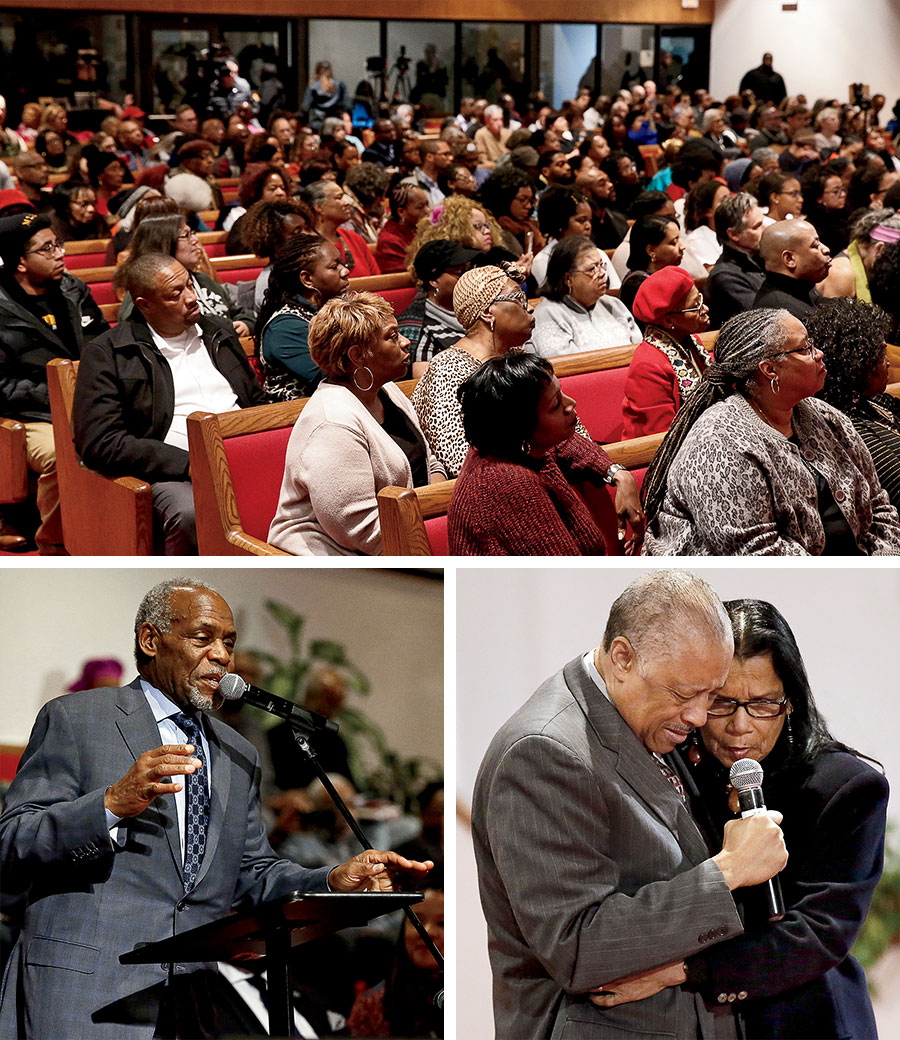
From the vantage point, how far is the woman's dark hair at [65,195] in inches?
297

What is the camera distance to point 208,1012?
5.71 ft

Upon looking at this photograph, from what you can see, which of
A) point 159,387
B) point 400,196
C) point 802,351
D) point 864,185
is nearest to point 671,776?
point 802,351

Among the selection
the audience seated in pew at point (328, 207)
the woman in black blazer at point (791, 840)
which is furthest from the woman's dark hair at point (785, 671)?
the audience seated in pew at point (328, 207)

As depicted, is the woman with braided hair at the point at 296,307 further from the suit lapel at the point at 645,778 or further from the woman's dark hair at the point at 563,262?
the suit lapel at the point at 645,778

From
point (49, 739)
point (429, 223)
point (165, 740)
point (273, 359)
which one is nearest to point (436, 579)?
point (165, 740)

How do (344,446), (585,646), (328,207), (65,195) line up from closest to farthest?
(585,646)
(344,446)
(328,207)
(65,195)

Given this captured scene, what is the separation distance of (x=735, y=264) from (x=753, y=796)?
417cm

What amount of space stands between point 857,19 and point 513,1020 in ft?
Result: 65.3

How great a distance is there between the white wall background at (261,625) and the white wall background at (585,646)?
0.18ft

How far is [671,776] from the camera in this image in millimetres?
1686

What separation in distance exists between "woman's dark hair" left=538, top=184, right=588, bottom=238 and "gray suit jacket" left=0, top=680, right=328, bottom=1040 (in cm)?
497

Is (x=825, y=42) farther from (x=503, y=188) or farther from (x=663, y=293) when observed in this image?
(x=663, y=293)

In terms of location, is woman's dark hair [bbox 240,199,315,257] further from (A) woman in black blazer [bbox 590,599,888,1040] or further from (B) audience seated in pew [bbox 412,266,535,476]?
(A) woman in black blazer [bbox 590,599,888,1040]

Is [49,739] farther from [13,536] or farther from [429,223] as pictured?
[429,223]
